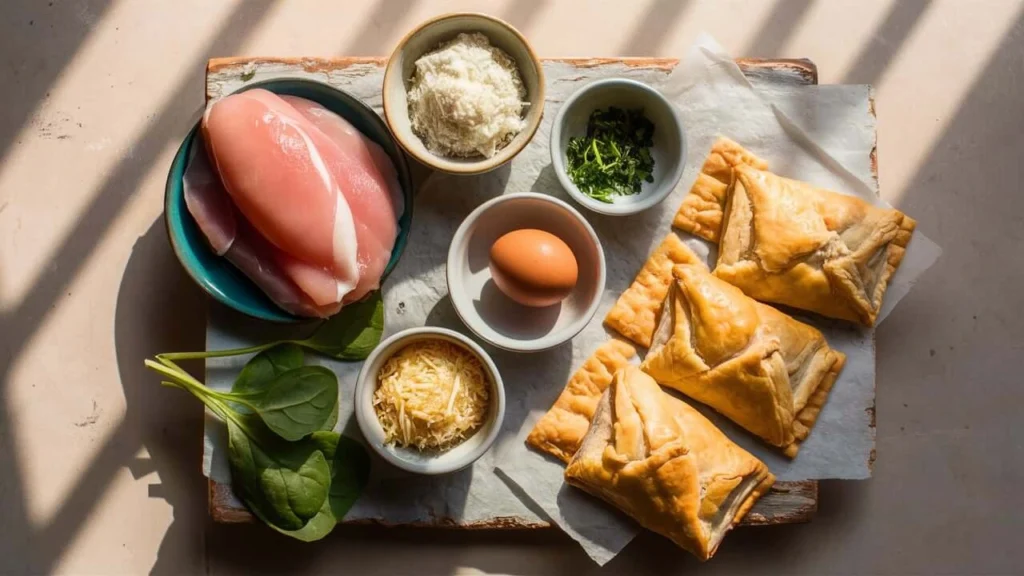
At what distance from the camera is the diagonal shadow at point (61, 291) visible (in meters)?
2.29

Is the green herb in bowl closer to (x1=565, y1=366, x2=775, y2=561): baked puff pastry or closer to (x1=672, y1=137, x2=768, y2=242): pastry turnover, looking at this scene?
(x1=672, y1=137, x2=768, y2=242): pastry turnover

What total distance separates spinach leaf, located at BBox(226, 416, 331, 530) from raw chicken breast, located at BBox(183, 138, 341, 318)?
325 mm

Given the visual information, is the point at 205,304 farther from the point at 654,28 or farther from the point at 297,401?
the point at 654,28

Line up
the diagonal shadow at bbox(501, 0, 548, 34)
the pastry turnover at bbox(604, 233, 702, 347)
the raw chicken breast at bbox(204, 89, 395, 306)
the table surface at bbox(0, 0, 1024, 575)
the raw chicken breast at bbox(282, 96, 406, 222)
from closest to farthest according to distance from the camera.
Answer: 1. the raw chicken breast at bbox(204, 89, 395, 306)
2. the raw chicken breast at bbox(282, 96, 406, 222)
3. the pastry turnover at bbox(604, 233, 702, 347)
4. the table surface at bbox(0, 0, 1024, 575)
5. the diagonal shadow at bbox(501, 0, 548, 34)

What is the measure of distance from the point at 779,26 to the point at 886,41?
314mm

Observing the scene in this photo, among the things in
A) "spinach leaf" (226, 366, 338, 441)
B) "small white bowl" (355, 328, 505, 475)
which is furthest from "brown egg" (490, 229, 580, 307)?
"spinach leaf" (226, 366, 338, 441)

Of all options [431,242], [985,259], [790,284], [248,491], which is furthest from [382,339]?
[985,259]

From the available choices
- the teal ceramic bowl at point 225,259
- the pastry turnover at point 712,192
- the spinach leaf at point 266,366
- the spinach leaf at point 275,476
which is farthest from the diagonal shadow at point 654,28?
the spinach leaf at point 275,476

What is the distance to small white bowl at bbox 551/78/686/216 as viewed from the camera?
2086 millimetres

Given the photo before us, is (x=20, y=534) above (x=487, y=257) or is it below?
below

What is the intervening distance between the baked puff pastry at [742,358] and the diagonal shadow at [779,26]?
75 cm

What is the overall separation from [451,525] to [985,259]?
66.5 inches

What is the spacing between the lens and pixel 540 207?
2.11 meters

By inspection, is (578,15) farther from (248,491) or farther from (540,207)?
(248,491)
